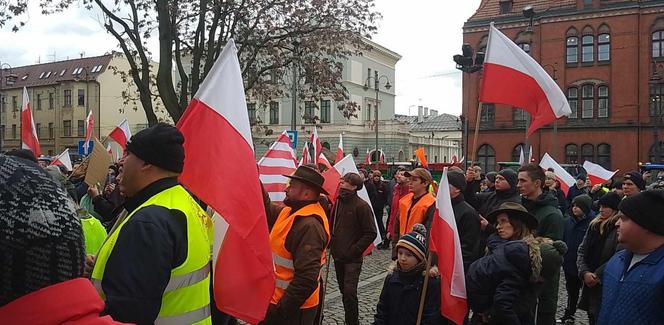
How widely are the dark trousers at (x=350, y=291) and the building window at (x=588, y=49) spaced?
41.5 meters

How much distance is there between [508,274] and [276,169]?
3.69 m

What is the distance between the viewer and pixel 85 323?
45.3 inches

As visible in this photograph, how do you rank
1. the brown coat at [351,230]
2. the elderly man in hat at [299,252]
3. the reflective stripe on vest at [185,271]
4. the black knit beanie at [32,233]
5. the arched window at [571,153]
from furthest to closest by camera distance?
the arched window at [571,153] → the brown coat at [351,230] → the elderly man in hat at [299,252] → the reflective stripe on vest at [185,271] → the black knit beanie at [32,233]

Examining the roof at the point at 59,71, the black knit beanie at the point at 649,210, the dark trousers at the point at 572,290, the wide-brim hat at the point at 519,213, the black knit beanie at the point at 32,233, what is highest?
the roof at the point at 59,71

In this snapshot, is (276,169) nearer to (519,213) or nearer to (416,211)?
(416,211)

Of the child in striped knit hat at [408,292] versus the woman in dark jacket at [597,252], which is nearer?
the child in striped knit hat at [408,292]

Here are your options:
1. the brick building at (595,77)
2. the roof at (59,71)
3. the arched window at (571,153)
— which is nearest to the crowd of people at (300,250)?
the brick building at (595,77)

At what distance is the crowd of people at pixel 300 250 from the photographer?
1.13 m

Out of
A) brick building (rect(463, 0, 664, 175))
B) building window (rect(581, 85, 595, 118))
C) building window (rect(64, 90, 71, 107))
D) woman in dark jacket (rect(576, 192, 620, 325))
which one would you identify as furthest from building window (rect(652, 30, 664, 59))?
building window (rect(64, 90, 71, 107))

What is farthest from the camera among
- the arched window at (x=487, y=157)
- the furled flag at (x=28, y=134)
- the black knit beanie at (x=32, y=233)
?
the arched window at (x=487, y=157)

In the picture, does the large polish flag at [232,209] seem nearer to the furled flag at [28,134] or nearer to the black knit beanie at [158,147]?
the black knit beanie at [158,147]

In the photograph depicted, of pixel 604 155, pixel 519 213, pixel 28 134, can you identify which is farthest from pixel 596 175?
pixel 604 155

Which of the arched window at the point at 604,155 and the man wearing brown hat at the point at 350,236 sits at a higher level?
the arched window at the point at 604,155

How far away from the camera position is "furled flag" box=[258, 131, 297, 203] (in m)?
7.08
